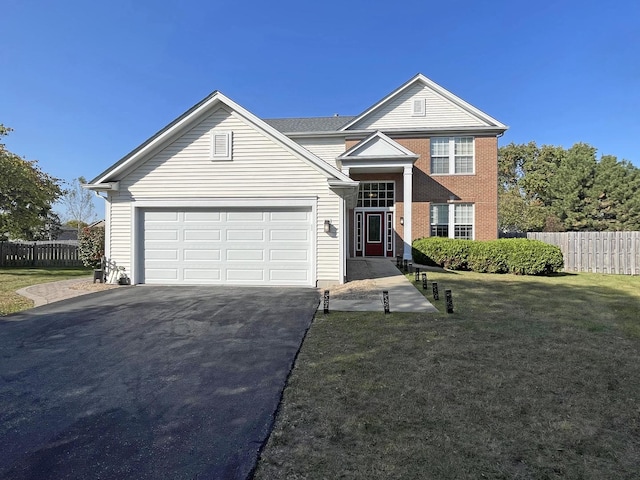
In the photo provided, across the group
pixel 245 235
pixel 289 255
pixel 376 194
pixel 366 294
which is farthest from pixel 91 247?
pixel 376 194

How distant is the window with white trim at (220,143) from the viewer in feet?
35.1

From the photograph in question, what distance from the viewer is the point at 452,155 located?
18.6 m

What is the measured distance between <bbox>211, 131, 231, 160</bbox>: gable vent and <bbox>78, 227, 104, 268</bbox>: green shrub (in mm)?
5518

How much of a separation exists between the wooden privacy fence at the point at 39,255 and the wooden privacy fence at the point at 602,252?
25.6m

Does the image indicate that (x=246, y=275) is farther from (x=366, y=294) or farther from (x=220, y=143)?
(x=220, y=143)

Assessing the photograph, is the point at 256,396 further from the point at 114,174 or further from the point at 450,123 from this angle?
the point at 450,123

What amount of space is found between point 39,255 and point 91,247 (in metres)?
10.3

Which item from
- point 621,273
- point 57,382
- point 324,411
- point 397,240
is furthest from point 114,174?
point 621,273

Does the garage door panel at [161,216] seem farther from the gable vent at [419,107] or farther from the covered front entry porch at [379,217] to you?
the gable vent at [419,107]

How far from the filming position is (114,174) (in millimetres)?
10727

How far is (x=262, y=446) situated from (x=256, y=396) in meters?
0.87

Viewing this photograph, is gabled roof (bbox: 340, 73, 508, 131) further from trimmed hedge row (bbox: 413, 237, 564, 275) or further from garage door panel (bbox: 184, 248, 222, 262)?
garage door panel (bbox: 184, 248, 222, 262)

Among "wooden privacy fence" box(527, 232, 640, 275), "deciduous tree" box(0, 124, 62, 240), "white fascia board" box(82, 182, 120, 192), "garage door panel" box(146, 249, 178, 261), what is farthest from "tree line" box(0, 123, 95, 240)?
"wooden privacy fence" box(527, 232, 640, 275)

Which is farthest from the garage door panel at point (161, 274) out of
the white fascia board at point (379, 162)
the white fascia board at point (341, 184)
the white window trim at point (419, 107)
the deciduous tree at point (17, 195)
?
the white window trim at point (419, 107)
